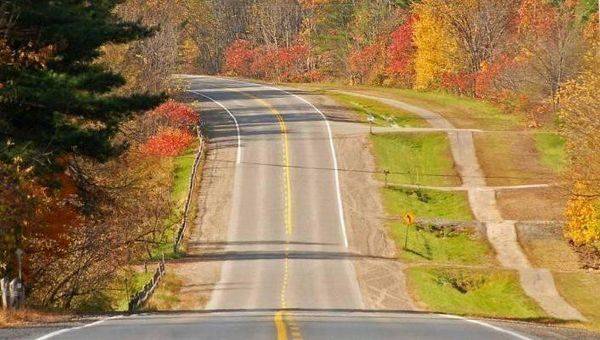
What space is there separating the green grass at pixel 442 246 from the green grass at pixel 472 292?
3.83 m

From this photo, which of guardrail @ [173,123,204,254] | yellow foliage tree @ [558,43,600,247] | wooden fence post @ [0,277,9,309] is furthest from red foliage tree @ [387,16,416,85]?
wooden fence post @ [0,277,9,309]

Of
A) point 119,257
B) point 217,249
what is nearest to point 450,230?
point 217,249

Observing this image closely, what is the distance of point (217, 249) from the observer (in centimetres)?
5456

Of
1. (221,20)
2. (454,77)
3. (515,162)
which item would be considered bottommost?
(515,162)

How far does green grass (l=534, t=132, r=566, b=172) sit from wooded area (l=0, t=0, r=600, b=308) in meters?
1.48


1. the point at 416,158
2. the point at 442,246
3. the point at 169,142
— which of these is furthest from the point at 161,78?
the point at 442,246

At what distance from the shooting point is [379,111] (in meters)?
92.6

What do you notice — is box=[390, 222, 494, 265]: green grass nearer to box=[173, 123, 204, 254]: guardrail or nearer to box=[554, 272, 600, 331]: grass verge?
box=[554, 272, 600, 331]: grass verge

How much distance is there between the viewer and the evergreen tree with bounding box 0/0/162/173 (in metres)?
27.2

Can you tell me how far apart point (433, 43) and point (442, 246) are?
51.8 meters

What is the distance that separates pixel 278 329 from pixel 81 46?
40.3 ft

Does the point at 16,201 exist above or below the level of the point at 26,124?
below

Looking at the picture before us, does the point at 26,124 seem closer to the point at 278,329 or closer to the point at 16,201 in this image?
the point at 16,201

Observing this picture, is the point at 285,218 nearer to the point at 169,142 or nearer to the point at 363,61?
the point at 169,142
